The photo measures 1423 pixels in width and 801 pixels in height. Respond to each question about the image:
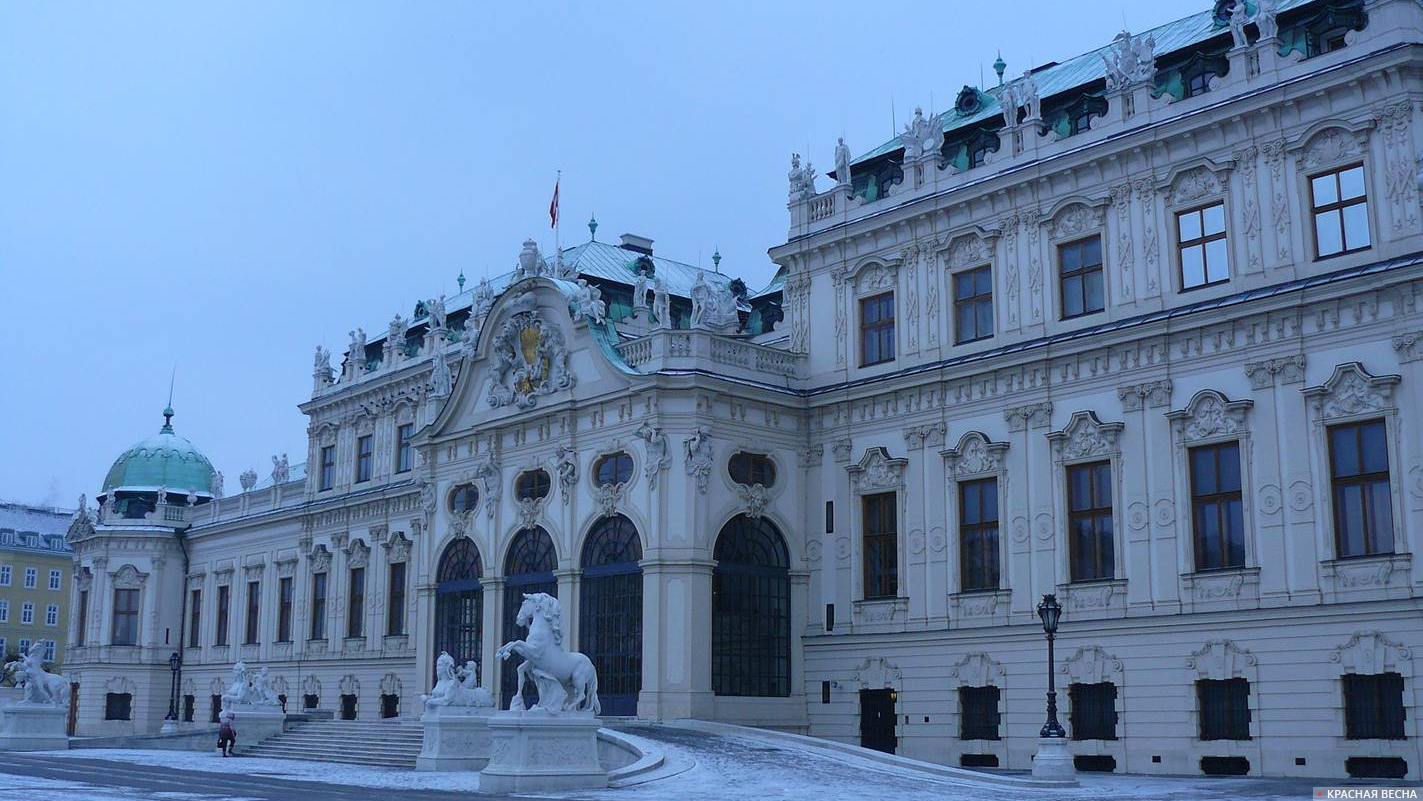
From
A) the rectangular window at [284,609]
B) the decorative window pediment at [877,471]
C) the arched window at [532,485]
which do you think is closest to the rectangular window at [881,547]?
the decorative window pediment at [877,471]

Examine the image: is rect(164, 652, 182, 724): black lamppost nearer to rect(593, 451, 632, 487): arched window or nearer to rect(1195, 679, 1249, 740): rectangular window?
rect(593, 451, 632, 487): arched window

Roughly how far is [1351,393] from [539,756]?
16911 mm

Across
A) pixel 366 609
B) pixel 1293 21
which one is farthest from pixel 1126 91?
pixel 366 609

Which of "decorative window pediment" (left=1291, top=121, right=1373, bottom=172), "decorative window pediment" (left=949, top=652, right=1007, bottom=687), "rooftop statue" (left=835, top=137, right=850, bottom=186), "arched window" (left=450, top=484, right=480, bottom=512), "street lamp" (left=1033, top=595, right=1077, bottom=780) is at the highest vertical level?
"rooftop statue" (left=835, top=137, right=850, bottom=186)

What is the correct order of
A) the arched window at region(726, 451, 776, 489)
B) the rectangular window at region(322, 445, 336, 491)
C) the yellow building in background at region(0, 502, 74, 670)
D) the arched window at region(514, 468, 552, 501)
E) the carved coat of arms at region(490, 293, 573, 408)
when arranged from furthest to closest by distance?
the yellow building in background at region(0, 502, 74, 670), the rectangular window at region(322, 445, 336, 491), the arched window at region(514, 468, 552, 501), the carved coat of arms at region(490, 293, 573, 408), the arched window at region(726, 451, 776, 489)

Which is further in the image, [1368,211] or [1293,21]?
[1293,21]

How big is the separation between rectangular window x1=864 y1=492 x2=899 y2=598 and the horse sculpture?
11.8 m

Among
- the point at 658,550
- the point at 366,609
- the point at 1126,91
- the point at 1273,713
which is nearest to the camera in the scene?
the point at 1273,713

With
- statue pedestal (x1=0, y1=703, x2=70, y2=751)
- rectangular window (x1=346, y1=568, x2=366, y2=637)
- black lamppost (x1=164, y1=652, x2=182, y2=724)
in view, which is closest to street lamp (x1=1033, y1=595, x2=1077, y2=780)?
statue pedestal (x1=0, y1=703, x2=70, y2=751)

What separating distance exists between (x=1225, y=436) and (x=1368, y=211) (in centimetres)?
523

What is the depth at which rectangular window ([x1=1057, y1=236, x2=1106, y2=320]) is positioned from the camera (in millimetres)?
34062

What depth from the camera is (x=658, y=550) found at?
36.7 m

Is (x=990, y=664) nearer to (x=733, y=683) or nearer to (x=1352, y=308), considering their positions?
(x=733, y=683)

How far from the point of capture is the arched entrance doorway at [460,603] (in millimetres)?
42875
